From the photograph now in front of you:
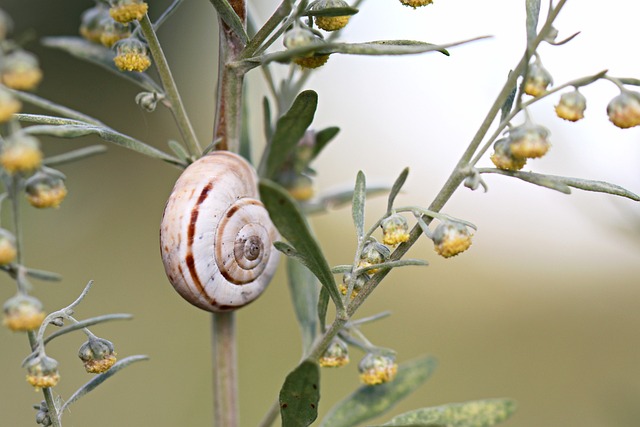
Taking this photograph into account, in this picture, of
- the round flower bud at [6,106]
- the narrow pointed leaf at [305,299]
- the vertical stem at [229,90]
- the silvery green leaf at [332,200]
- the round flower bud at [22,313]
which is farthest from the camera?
the silvery green leaf at [332,200]

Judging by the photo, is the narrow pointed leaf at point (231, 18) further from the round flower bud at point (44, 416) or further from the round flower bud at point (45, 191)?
the round flower bud at point (44, 416)

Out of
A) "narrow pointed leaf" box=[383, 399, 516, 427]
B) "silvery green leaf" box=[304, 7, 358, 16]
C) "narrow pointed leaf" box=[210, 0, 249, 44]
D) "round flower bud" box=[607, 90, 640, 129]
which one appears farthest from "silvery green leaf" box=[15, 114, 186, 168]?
"round flower bud" box=[607, 90, 640, 129]

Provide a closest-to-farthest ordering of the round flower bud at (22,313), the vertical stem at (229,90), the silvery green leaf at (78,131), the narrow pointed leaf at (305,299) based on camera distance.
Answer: the round flower bud at (22,313), the silvery green leaf at (78,131), the vertical stem at (229,90), the narrow pointed leaf at (305,299)

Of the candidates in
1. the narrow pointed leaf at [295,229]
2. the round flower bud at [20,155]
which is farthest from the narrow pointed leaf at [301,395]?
the round flower bud at [20,155]

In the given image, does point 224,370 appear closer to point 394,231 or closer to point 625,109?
point 394,231

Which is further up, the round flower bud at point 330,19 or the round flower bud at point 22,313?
the round flower bud at point 330,19

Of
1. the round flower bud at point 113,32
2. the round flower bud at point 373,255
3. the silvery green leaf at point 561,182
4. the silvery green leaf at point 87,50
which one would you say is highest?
the silvery green leaf at point 561,182

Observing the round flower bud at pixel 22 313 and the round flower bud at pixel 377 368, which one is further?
the round flower bud at pixel 377 368
